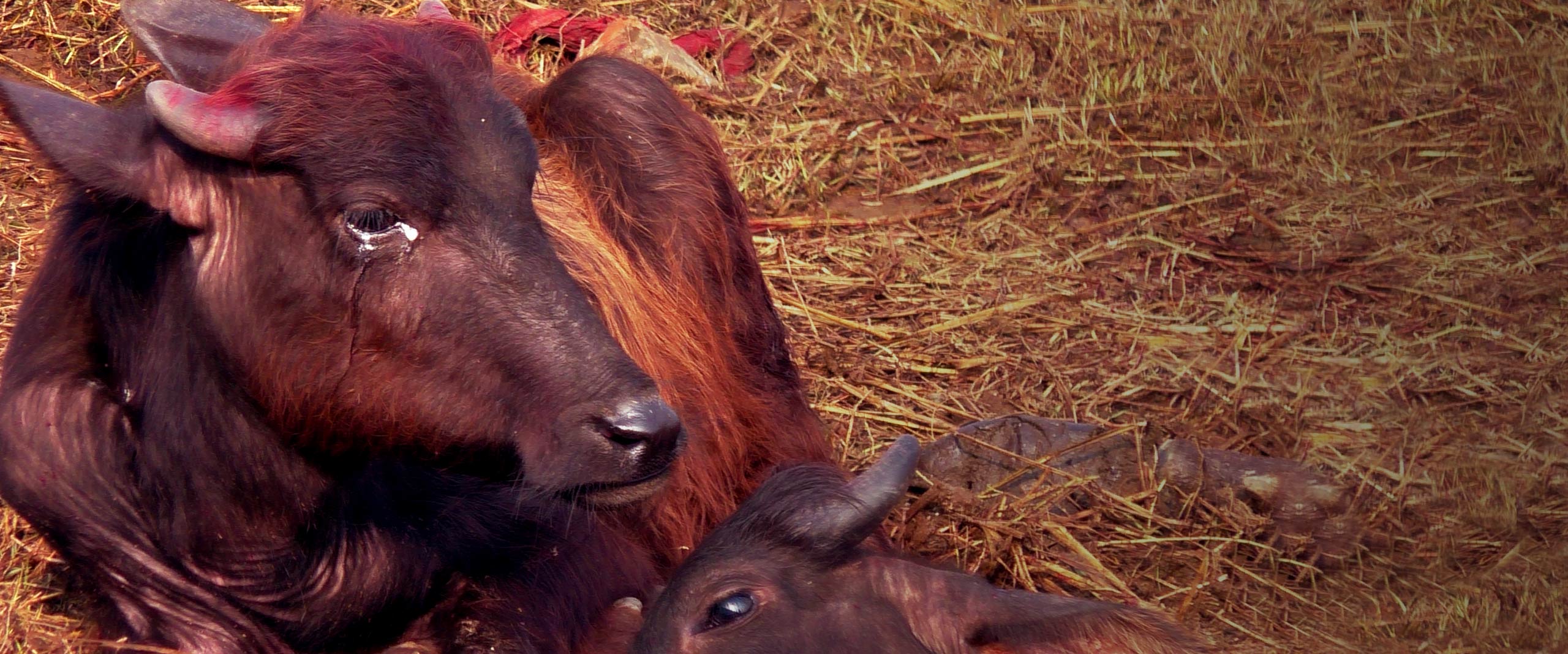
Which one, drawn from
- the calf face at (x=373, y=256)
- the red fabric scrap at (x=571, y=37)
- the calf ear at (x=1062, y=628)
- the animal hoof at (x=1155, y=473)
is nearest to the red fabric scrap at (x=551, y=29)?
the red fabric scrap at (x=571, y=37)

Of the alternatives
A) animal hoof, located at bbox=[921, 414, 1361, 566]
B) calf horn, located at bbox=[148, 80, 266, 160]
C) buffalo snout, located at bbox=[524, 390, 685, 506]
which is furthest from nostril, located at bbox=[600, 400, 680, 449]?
animal hoof, located at bbox=[921, 414, 1361, 566]

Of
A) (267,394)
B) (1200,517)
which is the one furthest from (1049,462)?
(267,394)

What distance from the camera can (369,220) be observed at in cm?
326

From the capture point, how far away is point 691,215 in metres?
4.95

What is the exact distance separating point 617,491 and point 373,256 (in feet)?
2.47

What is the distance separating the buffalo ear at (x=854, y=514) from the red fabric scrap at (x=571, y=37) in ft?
13.7

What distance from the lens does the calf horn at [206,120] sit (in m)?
3.20

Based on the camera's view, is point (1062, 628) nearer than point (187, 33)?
Yes

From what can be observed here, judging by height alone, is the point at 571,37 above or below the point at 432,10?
below

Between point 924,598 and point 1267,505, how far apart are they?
2.16m

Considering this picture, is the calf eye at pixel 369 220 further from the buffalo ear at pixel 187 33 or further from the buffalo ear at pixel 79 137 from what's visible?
the buffalo ear at pixel 187 33

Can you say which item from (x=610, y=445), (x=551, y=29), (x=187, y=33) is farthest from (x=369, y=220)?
(x=551, y=29)

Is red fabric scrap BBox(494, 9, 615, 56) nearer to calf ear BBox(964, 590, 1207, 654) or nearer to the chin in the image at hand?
the chin

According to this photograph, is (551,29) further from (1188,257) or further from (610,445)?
(610,445)
